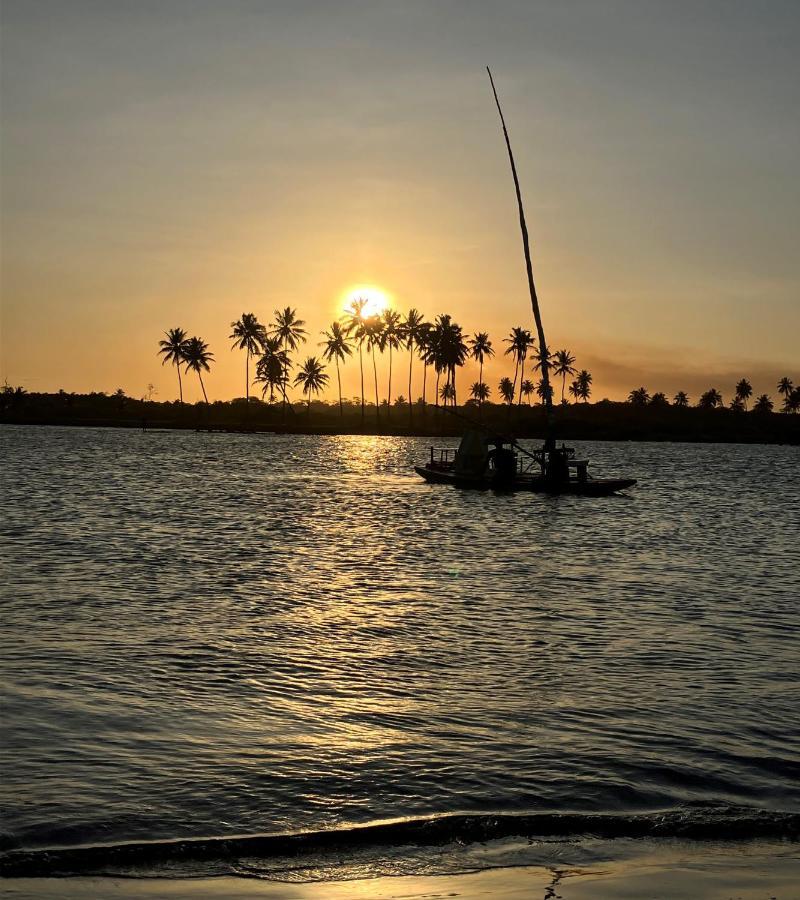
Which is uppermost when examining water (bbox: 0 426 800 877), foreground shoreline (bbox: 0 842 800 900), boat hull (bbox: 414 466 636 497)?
boat hull (bbox: 414 466 636 497)

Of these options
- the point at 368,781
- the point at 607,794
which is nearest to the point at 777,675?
the point at 607,794

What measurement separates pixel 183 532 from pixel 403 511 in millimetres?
16942

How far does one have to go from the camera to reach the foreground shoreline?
24.2 ft

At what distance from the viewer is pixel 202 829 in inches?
346

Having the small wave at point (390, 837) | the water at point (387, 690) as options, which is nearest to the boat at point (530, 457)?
the water at point (387, 690)

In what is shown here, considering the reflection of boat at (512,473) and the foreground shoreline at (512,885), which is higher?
the reflection of boat at (512,473)

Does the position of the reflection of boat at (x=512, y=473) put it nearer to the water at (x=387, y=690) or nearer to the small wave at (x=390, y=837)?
the water at (x=387, y=690)

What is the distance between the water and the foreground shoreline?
1.64 feet

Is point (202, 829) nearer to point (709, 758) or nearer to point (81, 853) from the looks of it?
point (81, 853)

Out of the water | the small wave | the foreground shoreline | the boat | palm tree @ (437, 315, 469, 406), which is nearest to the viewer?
the foreground shoreline

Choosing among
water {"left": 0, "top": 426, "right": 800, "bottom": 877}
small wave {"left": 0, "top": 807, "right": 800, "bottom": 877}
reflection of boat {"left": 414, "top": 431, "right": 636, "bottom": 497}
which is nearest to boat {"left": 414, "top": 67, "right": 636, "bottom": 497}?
reflection of boat {"left": 414, "top": 431, "right": 636, "bottom": 497}

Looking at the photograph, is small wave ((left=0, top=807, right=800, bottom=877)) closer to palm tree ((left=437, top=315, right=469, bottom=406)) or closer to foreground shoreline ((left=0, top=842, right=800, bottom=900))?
foreground shoreline ((left=0, top=842, right=800, bottom=900))

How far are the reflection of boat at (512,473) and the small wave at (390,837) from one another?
45.4 m

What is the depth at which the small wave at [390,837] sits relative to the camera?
7.98 metres
